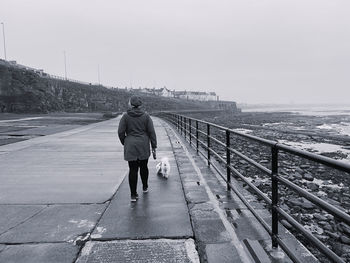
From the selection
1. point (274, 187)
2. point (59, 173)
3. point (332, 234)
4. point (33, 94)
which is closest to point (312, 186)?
point (332, 234)

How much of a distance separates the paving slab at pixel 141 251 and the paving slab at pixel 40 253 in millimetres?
146

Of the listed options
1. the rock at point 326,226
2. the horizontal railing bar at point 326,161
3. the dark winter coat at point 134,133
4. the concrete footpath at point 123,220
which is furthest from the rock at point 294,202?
the horizontal railing bar at point 326,161

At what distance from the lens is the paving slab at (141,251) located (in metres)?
3.08

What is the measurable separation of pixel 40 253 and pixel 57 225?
76 centimetres

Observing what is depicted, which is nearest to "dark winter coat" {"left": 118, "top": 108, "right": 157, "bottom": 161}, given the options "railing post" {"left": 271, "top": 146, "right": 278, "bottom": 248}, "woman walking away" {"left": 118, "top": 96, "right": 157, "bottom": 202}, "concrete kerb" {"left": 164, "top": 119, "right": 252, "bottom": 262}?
"woman walking away" {"left": 118, "top": 96, "right": 157, "bottom": 202}

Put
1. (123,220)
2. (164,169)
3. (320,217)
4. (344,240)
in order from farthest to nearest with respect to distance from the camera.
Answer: (164,169) < (320,217) < (344,240) < (123,220)

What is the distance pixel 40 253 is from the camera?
324 centimetres

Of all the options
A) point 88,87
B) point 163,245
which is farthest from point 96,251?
point 88,87

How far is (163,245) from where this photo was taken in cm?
339

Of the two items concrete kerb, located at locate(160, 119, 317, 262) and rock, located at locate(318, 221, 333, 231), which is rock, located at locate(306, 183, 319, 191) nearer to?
rock, located at locate(318, 221, 333, 231)

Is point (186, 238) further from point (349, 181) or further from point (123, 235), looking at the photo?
point (349, 181)

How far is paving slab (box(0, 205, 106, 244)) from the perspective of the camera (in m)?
3.62

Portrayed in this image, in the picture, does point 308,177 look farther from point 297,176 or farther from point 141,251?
point 141,251

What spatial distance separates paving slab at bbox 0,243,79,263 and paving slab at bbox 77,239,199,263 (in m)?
0.15
